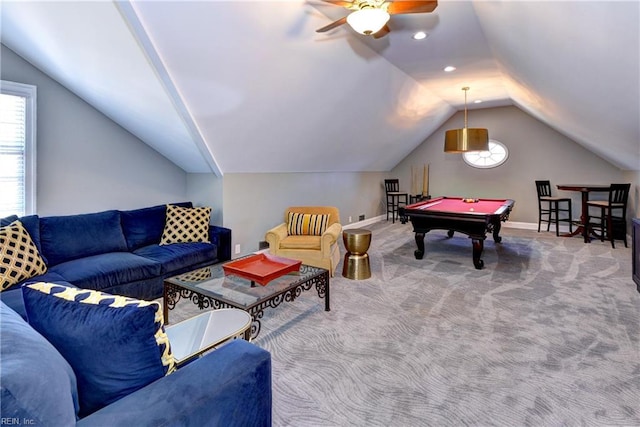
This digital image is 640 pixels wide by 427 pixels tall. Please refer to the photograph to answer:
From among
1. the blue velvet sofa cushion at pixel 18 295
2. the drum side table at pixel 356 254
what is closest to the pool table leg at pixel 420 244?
the drum side table at pixel 356 254

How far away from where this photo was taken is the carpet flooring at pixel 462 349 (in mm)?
1786

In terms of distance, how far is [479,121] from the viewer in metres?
7.64

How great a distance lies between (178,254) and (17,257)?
4.08ft

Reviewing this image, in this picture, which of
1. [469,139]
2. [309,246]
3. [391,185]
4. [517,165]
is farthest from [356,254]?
[517,165]

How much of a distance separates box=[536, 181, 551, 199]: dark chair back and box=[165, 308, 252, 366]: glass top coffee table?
673 centimetres

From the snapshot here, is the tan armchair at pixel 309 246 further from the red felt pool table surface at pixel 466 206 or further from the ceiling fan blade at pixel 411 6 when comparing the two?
the ceiling fan blade at pixel 411 6

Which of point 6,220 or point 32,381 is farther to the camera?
point 6,220

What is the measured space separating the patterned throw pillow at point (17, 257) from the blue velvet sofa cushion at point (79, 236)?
223mm

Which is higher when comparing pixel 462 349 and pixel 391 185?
pixel 391 185

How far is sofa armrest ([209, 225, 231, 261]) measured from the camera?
3875mm

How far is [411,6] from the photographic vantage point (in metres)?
2.31

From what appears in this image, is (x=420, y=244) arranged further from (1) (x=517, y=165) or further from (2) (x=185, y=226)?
(1) (x=517, y=165)

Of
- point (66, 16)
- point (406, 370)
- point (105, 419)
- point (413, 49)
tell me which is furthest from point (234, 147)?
point (105, 419)

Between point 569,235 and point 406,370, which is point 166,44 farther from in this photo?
point 569,235
